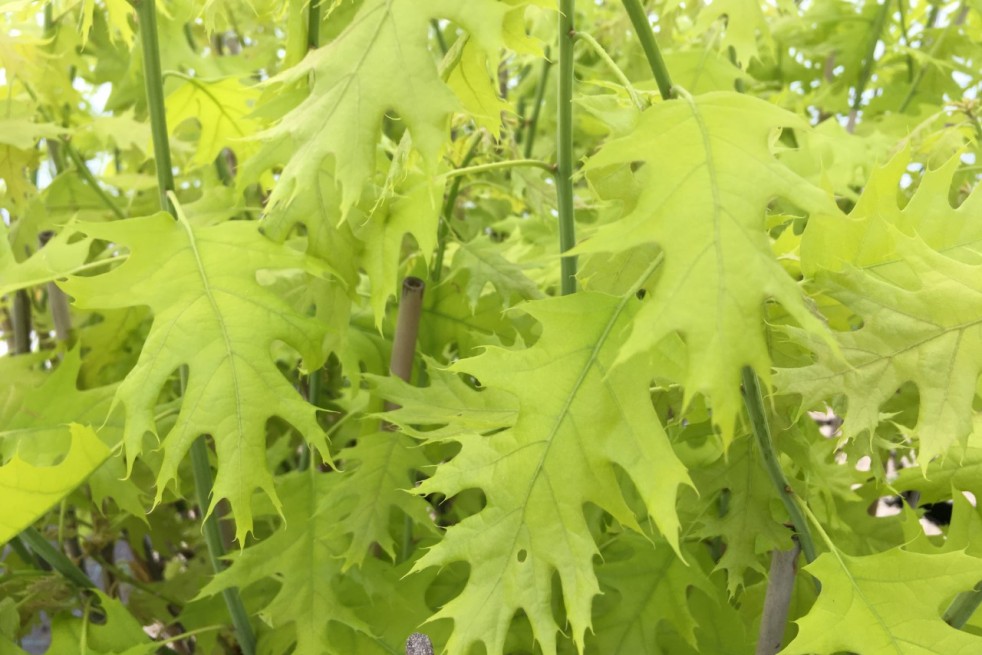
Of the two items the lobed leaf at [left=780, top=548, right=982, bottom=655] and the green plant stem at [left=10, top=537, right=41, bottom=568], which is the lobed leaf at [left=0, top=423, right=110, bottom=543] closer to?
the green plant stem at [left=10, top=537, right=41, bottom=568]

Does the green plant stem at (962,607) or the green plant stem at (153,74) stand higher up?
the green plant stem at (153,74)

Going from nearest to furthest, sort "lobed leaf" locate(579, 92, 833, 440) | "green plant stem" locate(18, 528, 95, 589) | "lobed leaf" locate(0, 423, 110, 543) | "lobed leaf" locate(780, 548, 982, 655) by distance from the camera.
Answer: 1. "lobed leaf" locate(579, 92, 833, 440)
2. "lobed leaf" locate(780, 548, 982, 655)
3. "lobed leaf" locate(0, 423, 110, 543)
4. "green plant stem" locate(18, 528, 95, 589)

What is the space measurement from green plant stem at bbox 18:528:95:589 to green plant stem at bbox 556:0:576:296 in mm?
446

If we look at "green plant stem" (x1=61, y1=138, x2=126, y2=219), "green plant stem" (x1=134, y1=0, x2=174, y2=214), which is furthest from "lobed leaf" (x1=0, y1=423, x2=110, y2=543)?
"green plant stem" (x1=61, y1=138, x2=126, y2=219)

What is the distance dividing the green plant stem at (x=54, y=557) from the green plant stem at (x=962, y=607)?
0.63 meters

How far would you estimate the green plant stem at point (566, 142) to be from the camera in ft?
1.67

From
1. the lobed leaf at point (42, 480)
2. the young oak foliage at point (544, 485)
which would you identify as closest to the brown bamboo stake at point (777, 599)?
the young oak foliage at point (544, 485)

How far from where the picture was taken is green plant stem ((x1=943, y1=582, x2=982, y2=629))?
49 cm

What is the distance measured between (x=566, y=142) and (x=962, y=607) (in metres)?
0.36

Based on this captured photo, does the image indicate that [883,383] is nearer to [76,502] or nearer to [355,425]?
[355,425]

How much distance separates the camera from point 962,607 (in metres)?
0.50

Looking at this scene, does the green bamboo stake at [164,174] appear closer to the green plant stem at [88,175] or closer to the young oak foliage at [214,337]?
the young oak foliage at [214,337]

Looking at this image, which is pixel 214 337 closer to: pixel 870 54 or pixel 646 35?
pixel 646 35

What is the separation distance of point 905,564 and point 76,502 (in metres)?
0.66
